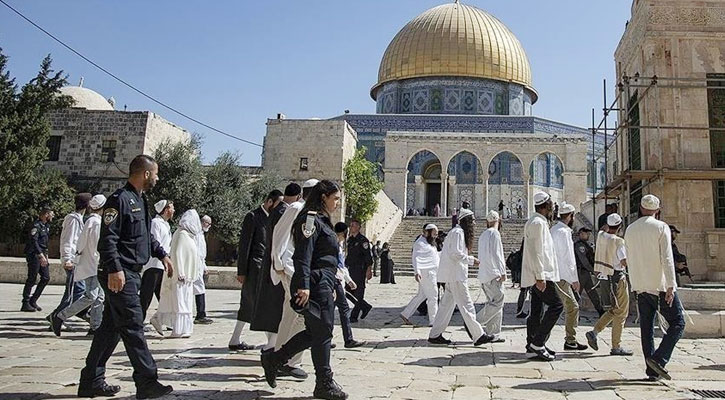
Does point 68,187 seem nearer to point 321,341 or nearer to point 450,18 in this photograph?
point 321,341

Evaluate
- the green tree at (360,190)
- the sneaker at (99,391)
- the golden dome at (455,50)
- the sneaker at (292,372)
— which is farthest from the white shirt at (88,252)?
the golden dome at (455,50)

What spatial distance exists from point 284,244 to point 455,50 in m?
32.7

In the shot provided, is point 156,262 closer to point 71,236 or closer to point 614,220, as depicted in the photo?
point 71,236

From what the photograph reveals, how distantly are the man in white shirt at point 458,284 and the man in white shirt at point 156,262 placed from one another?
111 inches

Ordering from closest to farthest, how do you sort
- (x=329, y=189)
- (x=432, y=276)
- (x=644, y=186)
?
(x=329, y=189) < (x=432, y=276) < (x=644, y=186)

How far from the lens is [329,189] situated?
12.5 ft

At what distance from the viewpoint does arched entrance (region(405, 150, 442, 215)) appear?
31.5m

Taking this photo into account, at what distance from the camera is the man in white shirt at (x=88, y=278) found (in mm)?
5719

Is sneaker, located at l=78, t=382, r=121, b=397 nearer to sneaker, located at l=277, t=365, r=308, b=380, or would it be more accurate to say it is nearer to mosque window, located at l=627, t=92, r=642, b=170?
sneaker, located at l=277, t=365, r=308, b=380

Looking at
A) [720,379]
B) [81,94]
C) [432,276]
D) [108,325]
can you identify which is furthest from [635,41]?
[81,94]

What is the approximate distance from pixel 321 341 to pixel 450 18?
35494 mm

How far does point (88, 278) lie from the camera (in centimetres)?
577

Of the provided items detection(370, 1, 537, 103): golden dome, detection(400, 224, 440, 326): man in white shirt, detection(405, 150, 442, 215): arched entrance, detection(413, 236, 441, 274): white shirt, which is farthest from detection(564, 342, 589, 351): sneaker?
detection(370, 1, 537, 103): golden dome

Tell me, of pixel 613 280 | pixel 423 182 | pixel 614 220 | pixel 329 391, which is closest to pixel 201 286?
pixel 329 391
